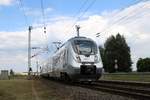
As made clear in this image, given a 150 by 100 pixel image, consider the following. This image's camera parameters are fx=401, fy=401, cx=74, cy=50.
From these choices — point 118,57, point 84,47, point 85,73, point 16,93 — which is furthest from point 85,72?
point 118,57

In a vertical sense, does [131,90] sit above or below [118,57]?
below

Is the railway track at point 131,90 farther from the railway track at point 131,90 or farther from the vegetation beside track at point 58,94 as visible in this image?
the vegetation beside track at point 58,94

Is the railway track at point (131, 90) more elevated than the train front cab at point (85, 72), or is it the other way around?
the train front cab at point (85, 72)

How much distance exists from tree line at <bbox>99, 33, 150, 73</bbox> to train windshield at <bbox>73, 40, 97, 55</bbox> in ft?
237

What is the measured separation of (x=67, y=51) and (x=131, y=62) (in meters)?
84.6

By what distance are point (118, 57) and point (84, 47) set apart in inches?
3505

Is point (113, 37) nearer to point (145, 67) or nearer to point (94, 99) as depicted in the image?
point (145, 67)

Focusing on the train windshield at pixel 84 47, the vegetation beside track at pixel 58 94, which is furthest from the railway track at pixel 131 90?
the train windshield at pixel 84 47

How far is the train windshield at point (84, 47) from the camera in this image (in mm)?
29256

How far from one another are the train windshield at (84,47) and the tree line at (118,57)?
72.2 m

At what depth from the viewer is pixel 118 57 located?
11775 cm

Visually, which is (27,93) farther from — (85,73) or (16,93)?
(85,73)

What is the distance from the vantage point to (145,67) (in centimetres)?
10175

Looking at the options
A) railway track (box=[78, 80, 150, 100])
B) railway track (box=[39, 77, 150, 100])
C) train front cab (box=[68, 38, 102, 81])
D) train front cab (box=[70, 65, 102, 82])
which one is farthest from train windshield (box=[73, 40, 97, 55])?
railway track (box=[78, 80, 150, 100])
